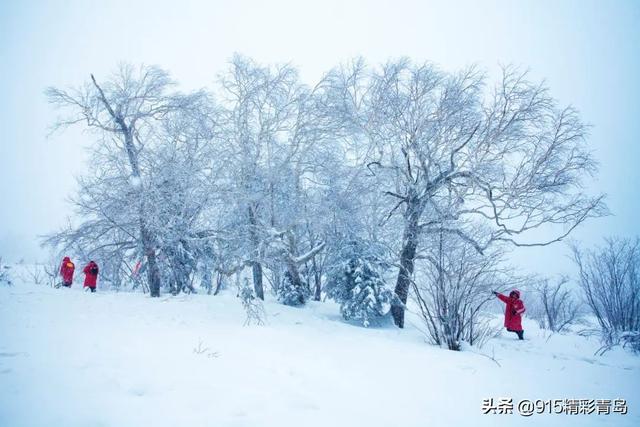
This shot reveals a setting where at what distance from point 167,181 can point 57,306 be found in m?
4.55

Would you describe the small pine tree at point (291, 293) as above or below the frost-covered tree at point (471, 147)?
below

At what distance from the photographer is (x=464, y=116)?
32.7 feet

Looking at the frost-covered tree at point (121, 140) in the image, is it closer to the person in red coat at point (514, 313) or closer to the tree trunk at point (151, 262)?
the tree trunk at point (151, 262)

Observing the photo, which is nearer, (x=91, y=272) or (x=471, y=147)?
(x=471, y=147)

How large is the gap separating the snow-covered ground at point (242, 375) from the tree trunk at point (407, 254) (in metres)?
3.44

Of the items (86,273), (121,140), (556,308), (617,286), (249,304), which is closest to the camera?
(249,304)

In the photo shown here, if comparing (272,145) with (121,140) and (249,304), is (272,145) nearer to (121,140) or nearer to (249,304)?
(121,140)

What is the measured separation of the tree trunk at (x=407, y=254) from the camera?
35.4 ft

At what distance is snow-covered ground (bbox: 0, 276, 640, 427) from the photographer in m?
3.27

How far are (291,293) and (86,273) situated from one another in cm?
830

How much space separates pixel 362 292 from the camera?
1162 centimetres

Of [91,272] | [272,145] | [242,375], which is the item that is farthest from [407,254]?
[91,272]

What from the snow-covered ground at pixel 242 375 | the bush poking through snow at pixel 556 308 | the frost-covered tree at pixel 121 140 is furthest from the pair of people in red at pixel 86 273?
the bush poking through snow at pixel 556 308

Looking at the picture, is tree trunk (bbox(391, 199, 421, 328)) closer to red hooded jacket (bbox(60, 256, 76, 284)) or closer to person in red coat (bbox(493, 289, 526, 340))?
person in red coat (bbox(493, 289, 526, 340))
